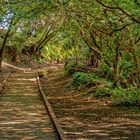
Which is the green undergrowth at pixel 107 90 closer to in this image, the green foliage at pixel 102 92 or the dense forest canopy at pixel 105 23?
the green foliage at pixel 102 92

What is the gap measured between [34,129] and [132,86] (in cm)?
633

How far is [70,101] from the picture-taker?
20438mm

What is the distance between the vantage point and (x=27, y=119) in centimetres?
1563

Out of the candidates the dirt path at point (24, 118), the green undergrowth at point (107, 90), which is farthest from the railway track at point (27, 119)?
the green undergrowth at point (107, 90)

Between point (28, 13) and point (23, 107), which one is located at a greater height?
point (28, 13)

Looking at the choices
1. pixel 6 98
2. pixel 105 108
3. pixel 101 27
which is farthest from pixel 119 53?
pixel 6 98

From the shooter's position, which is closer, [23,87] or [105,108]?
[105,108]

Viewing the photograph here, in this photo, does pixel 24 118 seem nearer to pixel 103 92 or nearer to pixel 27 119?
pixel 27 119

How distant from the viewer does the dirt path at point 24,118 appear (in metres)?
12.7

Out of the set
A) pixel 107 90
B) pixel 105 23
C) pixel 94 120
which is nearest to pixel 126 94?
pixel 107 90

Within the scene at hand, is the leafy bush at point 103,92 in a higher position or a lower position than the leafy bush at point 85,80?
lower

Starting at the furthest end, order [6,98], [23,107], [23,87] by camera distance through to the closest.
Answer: [23,87] → [6,98] → [23,107]

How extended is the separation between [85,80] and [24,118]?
888 centimetres

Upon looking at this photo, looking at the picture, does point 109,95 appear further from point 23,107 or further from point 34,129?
point 34,129
